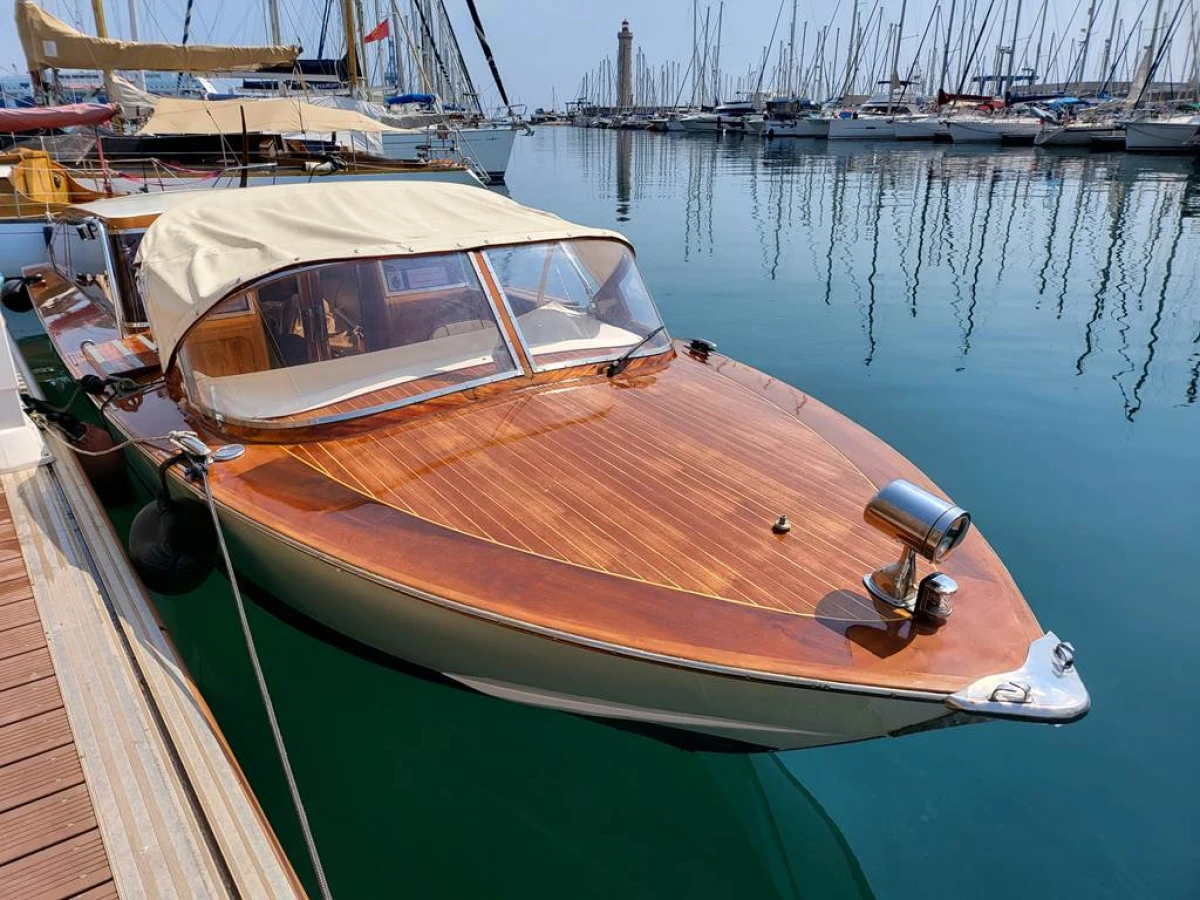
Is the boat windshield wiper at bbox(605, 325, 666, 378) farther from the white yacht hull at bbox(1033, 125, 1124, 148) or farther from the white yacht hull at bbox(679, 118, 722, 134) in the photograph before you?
the white yacht hull at bbox(679, 118, 722, 134)

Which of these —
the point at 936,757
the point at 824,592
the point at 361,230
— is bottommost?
the point at 936,757

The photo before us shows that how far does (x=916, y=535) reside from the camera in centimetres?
261

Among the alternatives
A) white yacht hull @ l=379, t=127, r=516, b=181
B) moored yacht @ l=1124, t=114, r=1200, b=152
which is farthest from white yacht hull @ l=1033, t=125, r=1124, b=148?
white yacht hull @ l=379, t=127, r=516, b=181

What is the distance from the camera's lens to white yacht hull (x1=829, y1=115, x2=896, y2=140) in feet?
168

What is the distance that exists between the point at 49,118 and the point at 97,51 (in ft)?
14.3

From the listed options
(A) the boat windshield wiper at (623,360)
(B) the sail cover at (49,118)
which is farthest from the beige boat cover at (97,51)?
(A) the boat windshield wiper at (623,360)

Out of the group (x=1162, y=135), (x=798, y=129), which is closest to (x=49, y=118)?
(x=1162, y=135)

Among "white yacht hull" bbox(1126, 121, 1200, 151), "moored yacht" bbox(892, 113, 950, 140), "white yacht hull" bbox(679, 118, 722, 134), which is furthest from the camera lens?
"white yacht hull" bbox(679, 118, 722, 134)

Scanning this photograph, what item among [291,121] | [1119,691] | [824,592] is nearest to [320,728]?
[824,592]

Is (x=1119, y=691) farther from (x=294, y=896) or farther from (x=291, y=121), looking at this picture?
(x=291, y=121)

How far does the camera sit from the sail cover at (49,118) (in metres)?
12.4

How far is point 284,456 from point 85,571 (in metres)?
1.01

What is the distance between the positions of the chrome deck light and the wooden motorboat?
0.04 feet

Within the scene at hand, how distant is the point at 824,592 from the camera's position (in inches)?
115
